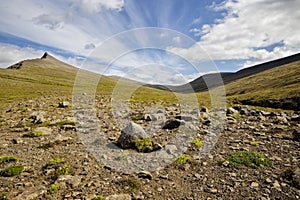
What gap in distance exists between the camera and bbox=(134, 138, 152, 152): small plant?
13.4 meters

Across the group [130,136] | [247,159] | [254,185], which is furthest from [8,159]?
[247,159]

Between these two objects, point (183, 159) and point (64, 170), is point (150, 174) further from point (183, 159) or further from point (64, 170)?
point (64, 170)

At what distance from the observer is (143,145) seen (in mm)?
13586

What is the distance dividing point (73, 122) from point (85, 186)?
1116cm

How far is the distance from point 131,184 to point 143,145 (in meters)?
3.88

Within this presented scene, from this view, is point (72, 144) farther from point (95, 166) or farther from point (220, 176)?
point (220, 176)

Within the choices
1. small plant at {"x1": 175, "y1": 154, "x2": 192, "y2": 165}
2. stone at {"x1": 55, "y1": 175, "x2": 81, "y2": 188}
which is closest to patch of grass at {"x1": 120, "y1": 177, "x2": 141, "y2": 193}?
stone at {"x1": 55, "y1": 175, "x2": 81, "y2": 188}

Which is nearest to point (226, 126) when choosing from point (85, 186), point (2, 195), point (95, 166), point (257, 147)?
point (257, 147)

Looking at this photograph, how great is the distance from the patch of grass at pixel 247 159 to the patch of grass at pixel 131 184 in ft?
17.5

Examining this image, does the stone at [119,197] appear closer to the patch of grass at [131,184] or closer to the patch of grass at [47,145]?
the patch of grass at [131,184]

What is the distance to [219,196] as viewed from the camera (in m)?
9.22

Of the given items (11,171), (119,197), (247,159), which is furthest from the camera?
(247,159)

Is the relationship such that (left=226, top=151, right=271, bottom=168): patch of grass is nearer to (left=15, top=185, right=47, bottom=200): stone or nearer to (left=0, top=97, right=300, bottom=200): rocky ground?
(left=0, top=97, right=300, bottom=200): rocky ground

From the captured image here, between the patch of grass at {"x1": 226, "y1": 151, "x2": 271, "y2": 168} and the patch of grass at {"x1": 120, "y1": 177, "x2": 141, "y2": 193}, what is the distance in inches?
209
